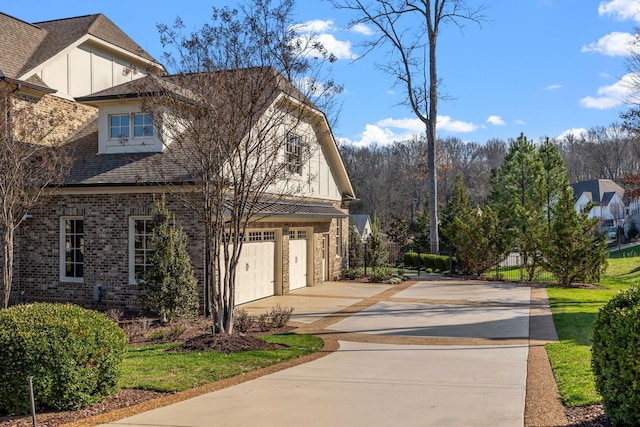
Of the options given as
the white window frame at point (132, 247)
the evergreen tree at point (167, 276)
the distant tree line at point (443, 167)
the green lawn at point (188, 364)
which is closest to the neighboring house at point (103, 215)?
the white window frame at point (132, 247)

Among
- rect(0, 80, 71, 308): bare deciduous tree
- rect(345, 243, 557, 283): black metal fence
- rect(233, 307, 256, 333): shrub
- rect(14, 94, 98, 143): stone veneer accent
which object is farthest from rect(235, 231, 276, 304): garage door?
rect(345, 243, 557, 283): black metal fence

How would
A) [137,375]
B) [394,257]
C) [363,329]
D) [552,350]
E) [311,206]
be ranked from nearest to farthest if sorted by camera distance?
[137,375] < [552,350] < [363,329] < [311,206] < [394,257]

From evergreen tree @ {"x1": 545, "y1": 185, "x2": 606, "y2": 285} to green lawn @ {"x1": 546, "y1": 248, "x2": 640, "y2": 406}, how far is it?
3.37 feet

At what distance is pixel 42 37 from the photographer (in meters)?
20.5

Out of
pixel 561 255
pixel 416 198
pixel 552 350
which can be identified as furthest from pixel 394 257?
pixel 416 198

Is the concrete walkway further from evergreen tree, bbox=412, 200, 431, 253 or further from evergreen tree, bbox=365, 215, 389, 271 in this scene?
evergreen tree, bbox=412, 200, 431, 253

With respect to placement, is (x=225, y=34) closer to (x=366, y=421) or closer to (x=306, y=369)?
(x=306, y=369)

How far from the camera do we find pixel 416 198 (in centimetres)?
7100

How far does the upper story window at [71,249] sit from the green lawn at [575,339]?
1303 centimetres

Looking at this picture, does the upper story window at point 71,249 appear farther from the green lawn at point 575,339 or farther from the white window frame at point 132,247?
the green lawn at point 575,339

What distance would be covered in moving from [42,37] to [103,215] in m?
8.94

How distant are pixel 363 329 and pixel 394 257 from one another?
2210 centimetres

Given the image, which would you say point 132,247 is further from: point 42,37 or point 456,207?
point 456,207

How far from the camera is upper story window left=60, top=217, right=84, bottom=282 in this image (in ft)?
54.1
